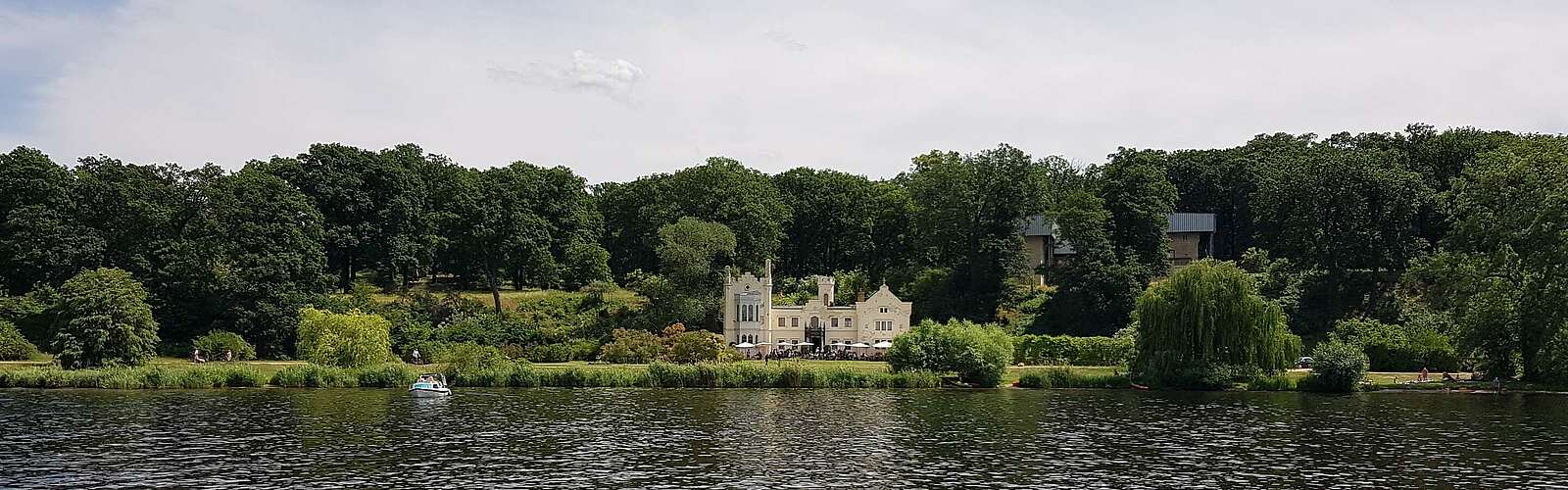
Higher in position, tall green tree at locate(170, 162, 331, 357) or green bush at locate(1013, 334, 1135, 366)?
tall green tree at locate(170, 162, 331, 357)

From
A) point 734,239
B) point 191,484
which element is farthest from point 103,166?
point 191,484

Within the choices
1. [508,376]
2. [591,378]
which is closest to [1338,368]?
[591,378]

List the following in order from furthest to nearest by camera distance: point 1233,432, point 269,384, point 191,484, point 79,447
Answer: point 269,384 → point 1233,432 → point 79,447 → point 191,484

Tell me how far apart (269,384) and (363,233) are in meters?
32.6

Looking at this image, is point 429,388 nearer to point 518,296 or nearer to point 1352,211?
point 518,296

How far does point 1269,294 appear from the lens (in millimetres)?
90750

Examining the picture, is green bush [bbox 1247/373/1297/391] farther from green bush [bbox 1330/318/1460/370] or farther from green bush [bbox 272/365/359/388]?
green bush [bbox 272/365/359/388]

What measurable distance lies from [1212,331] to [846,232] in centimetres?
5282

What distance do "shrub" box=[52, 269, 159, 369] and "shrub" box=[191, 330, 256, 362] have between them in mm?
8133

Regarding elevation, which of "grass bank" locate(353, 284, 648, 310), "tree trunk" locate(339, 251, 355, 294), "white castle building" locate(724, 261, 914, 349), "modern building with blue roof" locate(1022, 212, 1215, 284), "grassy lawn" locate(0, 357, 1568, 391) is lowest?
"grassy lawn" locate(0, 357, 1568, 391)

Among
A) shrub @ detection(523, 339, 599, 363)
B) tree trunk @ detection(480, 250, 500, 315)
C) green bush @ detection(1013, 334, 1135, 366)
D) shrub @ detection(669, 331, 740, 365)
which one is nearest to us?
shrub @ detection(669, 331, 740, 365)

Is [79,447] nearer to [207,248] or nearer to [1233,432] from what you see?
[1233,432]

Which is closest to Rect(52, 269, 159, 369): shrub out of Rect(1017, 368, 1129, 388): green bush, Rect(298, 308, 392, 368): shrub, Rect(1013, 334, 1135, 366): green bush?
Rect(298, 308, 392, 368): shrub

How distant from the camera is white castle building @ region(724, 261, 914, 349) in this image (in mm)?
94312
